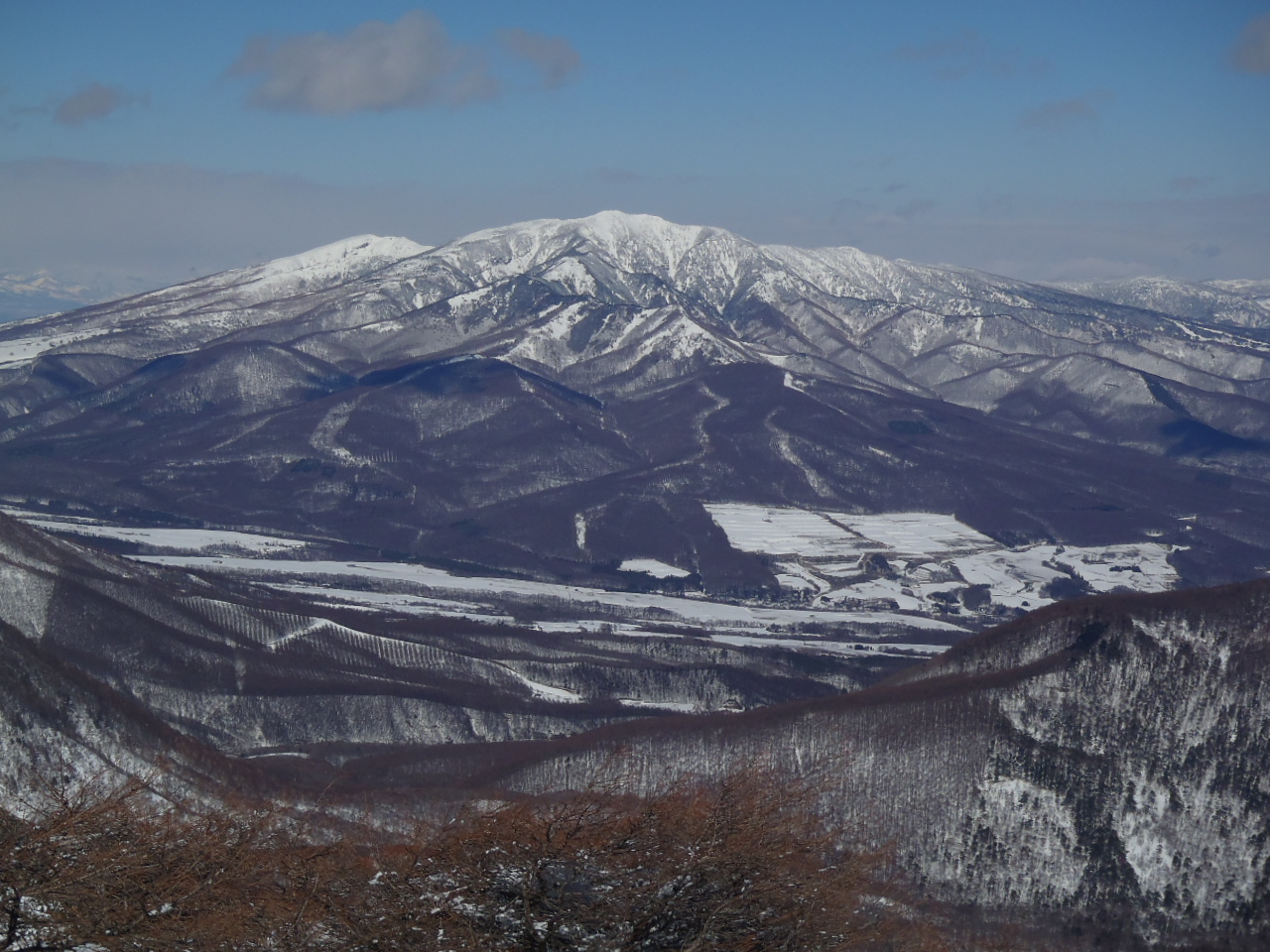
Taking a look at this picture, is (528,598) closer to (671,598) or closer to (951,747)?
(671,598)

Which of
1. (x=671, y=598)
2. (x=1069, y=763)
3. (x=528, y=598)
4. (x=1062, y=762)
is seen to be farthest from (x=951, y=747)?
(x=671, y=598)

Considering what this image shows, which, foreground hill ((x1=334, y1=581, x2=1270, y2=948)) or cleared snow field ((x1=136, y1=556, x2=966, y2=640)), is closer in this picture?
foreground hill ((x1=334, y1=581, x2=1270, y2=948))

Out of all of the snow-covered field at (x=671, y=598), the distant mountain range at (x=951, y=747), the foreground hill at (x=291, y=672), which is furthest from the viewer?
the snow-covered field at (x=671, y=598)

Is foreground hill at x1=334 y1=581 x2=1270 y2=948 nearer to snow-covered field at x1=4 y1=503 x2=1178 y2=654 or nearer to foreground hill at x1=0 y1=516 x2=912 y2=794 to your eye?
foreground hill at x1=0 y1=516 x2=912 y2=794

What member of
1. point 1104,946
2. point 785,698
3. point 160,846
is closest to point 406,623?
point 785,698

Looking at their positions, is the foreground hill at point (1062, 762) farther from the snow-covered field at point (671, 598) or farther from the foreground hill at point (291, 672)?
the snow-covered field at point (671, 598)

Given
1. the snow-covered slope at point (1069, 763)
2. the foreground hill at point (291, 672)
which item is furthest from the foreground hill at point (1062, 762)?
the foreground hill at point (291, 672)

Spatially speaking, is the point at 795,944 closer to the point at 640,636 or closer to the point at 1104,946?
the point at 1104,946

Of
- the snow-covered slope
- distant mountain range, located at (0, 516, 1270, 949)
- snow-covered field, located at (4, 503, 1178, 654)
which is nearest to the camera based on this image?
the snow-covered slope

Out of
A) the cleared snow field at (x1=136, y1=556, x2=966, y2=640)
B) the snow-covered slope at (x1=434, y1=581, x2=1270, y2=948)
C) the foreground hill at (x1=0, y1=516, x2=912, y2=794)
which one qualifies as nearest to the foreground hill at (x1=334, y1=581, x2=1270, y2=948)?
the snow-covered slope at (x1=434, y1=581, x2=1270, y2=948)

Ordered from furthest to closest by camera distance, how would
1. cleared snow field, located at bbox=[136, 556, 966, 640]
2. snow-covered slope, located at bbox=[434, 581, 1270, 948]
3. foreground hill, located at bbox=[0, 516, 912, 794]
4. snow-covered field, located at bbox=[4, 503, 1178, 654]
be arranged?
cleared snow field, located at bbox=[136, 556, 966, 640]
snow-covered field, located at bbox=[4, 503, 1178, 654]
foreground hill, located at bbox=[0, 516, 912, 794]
snow-covered slope, located at bbox=[434, 581, 1270, 948]

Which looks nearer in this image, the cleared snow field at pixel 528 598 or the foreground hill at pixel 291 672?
the foreground hill at pixel 291 672
